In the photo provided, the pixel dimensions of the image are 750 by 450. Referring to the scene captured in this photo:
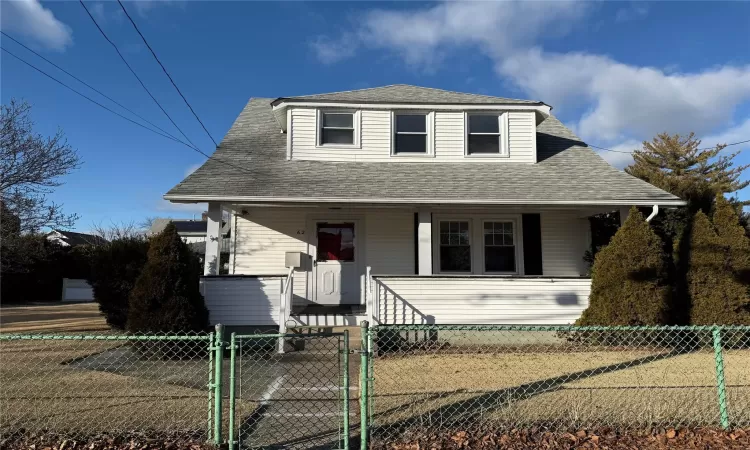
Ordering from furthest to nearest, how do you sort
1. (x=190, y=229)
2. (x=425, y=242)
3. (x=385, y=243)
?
(x=190, y=229) < (x=385, y=243) < (x=425, y=242)

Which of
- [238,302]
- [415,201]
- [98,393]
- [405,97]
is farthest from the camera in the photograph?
[405,97]

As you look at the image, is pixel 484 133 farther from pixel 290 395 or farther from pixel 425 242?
pixel 290 395

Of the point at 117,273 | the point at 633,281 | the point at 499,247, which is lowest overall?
the point at 633,281

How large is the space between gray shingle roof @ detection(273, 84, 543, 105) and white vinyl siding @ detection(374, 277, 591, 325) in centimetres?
455

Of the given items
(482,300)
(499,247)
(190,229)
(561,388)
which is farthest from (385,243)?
(190,229)

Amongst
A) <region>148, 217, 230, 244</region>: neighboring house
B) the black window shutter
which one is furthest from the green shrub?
<region>148, 217, 230, 244</region>: neighboring house

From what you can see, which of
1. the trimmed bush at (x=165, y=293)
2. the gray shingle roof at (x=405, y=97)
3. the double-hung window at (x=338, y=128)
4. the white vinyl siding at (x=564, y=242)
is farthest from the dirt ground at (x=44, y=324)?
the white vinyl siding at (x=564, y=242)

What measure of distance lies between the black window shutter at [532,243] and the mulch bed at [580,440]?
24.1 feet

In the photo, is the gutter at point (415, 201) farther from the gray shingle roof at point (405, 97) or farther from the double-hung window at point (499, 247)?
the gray shingle roof at point (405, 97)

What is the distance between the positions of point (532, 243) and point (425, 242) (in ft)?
9.88

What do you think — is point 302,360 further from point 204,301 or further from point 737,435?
point 737,435

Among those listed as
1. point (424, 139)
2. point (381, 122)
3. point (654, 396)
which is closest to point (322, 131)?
point (381, 122)

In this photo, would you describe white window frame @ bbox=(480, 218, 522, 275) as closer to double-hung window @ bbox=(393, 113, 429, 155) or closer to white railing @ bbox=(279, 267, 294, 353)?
double-hung window @ bbox=(393, 113, 429, 155)

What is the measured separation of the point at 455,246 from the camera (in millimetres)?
11898
